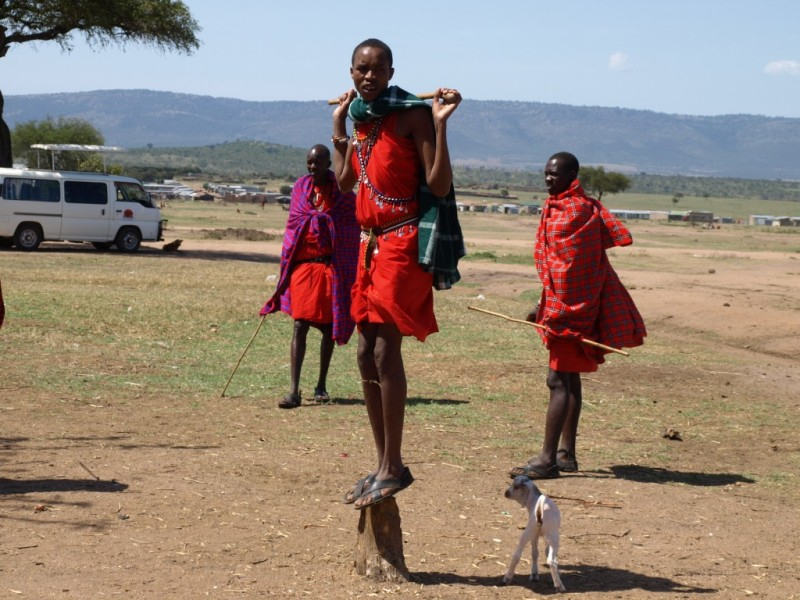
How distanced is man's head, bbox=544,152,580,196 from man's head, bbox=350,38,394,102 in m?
2.36

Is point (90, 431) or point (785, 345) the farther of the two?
point (785, 345)

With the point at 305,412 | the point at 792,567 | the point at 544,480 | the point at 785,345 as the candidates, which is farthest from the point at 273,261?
the point at 792,567

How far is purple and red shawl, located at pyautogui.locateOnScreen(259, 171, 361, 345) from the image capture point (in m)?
9.80

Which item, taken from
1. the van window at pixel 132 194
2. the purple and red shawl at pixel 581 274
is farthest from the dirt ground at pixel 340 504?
the van window at pixel 132 194

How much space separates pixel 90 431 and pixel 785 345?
9.81m

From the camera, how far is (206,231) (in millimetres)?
40281

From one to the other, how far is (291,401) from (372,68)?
184 inches

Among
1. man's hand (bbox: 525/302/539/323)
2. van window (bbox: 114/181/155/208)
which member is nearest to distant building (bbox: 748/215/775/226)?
van window (bbox: 114/181/155/208)

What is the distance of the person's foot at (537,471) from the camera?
747cm

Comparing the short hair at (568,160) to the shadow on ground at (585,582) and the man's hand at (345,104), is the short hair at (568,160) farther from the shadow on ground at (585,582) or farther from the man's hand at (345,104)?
the shadow on ground at (585,582)

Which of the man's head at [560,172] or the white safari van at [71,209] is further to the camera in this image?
the white safari van at [71,209]

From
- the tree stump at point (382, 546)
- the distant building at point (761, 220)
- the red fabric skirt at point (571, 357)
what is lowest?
the distant building at point (761, 220)

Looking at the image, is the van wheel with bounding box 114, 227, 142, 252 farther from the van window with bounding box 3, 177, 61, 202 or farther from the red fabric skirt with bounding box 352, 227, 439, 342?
the red fabric skirt with bounding box 352, 227, 439, 342

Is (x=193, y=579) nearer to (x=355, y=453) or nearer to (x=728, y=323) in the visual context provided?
(x=355, y=453)
